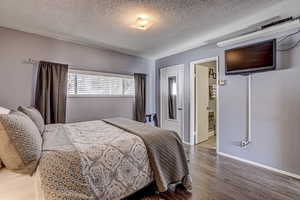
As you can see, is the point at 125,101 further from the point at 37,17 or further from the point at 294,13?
the point at 294,13

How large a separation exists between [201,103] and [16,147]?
12.6ft

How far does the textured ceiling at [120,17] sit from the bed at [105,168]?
1797mm

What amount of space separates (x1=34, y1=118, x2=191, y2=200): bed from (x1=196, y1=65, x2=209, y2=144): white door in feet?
7.33

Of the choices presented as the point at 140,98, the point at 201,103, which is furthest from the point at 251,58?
the point at 140,98

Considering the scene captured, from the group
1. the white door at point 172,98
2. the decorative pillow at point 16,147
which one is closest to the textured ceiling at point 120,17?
the white door at point 172,98

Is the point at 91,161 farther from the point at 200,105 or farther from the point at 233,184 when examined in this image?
the point at 200,105

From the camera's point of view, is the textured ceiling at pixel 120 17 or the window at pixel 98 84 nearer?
the textured ceiling at pixel 120 17

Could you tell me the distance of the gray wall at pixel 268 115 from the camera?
2.31 metres

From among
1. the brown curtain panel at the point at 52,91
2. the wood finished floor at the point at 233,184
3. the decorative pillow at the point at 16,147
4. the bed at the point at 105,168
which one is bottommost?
the wood finished floor at the point at 233,184

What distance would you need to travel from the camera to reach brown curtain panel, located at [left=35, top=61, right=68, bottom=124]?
120 inches

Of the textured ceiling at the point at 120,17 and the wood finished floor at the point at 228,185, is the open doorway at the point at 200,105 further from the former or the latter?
the wood finished floor at the point at 228,185

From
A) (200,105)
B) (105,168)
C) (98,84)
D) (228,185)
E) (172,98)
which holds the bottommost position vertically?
(228,185)

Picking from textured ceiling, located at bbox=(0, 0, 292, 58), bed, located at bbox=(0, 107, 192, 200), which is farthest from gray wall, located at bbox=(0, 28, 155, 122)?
bed, located at bbox=(0, 107, 192, 200)

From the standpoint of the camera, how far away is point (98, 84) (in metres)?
3.92
